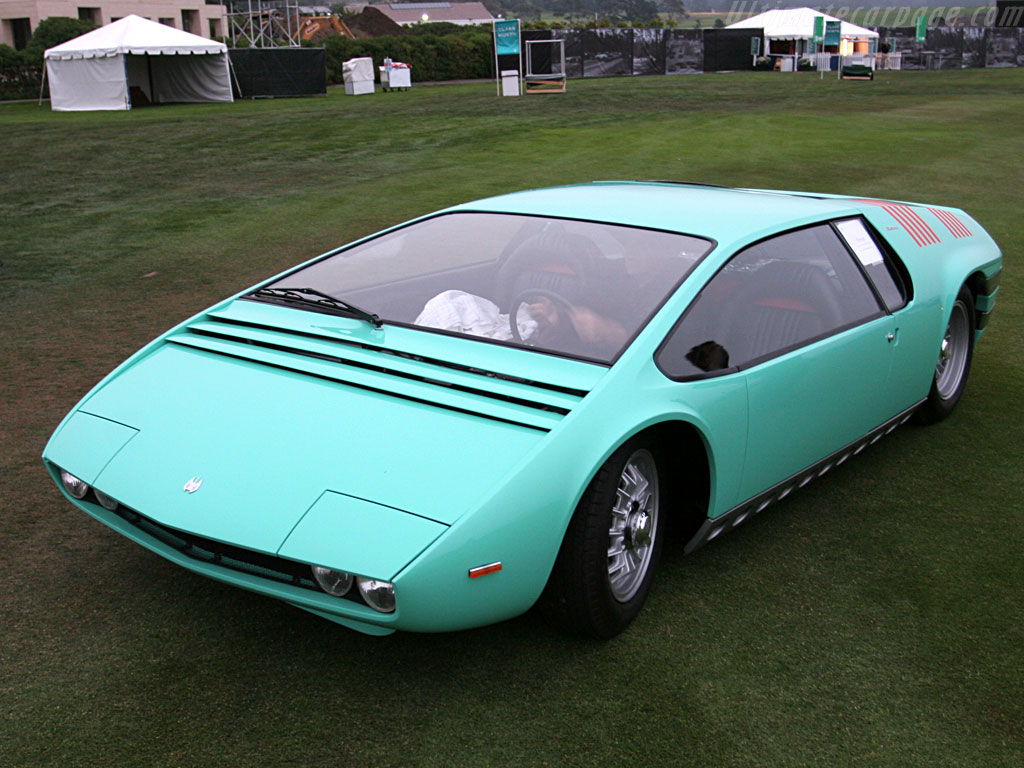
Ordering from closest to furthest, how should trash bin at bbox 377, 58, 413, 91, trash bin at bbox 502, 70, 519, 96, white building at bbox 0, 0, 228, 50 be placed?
trash bin at bbox 502, 70, 519, 96 < trash bin at bbox 377, 58, 413, 91 < white building at bbox 0, 0, 228, 50

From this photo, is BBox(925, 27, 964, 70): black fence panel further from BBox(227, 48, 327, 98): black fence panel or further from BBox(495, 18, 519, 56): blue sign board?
BBox(227, 48, 327, 98): black fence panel

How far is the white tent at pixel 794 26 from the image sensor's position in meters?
50.0

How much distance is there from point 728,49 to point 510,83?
78.0 feet

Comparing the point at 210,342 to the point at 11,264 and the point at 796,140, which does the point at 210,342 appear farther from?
the point at 796,140

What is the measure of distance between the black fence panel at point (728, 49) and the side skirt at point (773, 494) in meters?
48.4

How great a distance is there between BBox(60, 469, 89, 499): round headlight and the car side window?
6.06ft

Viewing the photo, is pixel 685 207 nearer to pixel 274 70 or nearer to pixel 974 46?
pixel 274 70

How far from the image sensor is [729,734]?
8.80 ft

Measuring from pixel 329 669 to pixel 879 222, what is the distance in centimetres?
306

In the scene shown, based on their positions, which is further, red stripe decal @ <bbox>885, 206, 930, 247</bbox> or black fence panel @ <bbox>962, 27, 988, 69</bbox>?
black fence panel @ <bbox>962, 27, 988, 69</bbox>

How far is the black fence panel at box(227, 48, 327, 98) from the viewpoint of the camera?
31.5 m

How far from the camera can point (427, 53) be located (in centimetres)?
4697

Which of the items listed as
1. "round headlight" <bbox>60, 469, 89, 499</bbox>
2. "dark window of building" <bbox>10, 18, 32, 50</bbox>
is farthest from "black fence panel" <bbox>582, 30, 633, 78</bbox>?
"round headlight" <bbox>60, 469, 89, 499</bbox>

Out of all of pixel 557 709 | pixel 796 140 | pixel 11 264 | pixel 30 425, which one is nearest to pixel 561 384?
pixel 557 709
